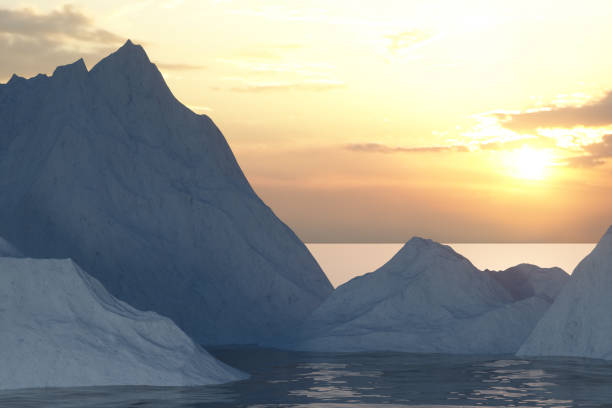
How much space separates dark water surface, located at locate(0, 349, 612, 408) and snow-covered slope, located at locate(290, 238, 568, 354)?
4.61 m

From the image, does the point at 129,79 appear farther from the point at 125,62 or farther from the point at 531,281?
the point at 531,281

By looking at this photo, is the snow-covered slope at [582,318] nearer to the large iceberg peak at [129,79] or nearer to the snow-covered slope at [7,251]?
the snow-covered slope at [7,251]

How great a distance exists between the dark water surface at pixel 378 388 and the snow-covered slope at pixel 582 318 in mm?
2179

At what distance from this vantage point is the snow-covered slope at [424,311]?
5175 cm

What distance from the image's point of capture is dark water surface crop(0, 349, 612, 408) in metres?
31.0

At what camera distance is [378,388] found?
1380 inches

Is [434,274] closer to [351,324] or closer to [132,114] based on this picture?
[351,324]

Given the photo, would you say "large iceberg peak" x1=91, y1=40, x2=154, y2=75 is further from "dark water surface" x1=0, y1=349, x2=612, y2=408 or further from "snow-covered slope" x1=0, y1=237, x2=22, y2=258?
"dark water surface" x1=0, y1=349, x2=612, y2=408

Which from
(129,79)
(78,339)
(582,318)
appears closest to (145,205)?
(129,79)

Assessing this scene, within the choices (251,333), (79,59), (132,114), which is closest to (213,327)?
(251,333)

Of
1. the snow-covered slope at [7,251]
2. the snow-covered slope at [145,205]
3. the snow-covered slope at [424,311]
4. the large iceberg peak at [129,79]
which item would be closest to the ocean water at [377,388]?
the snow-covered slope at [424,311]

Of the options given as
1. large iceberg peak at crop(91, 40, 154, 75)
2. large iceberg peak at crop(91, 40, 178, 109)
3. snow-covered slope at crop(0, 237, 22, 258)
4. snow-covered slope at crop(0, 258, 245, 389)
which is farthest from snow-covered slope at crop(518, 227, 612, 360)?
large iceberg peak at crop(91, 40, 154, 75)

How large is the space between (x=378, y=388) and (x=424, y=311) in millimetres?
19780

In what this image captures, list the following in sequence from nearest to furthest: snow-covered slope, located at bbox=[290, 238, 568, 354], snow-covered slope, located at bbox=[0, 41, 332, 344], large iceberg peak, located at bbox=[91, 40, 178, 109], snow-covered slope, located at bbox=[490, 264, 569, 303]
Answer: snow-covered slope, located at bbox=[290, 238, 568, 354] → snow-covered slope, located at bbox=[0, 41, 332, 344] → snow-covered slope, located at bbox=[490, 264, 569, 303] → large iceberg peak, located at bbox=[91, 40, 178, 109]
